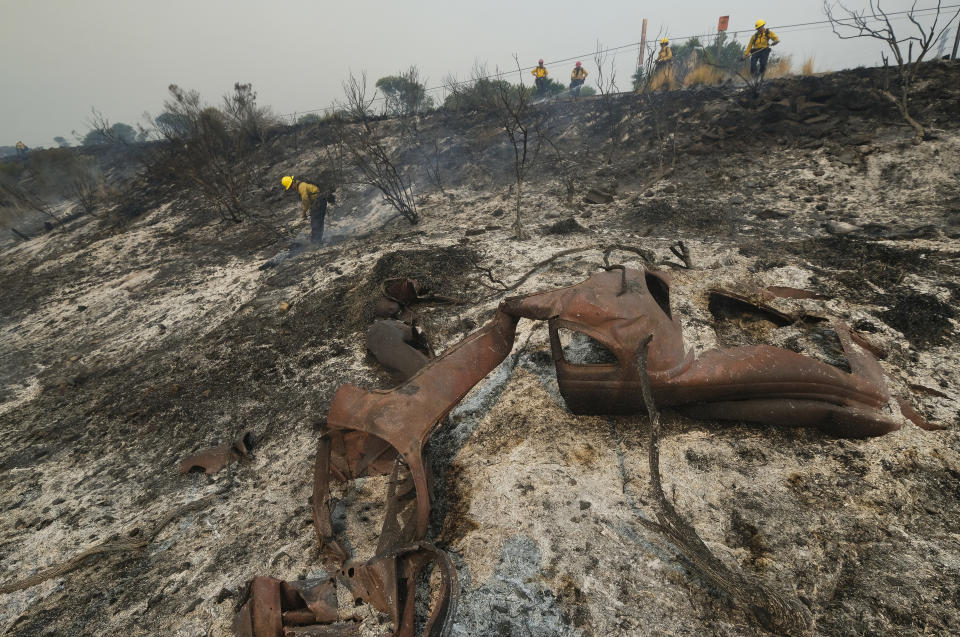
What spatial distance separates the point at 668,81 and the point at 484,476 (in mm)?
14157

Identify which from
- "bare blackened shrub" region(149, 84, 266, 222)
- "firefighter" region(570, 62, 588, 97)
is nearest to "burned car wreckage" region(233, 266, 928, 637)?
"bare blackened shrub" region(149, 84, 266, 222)

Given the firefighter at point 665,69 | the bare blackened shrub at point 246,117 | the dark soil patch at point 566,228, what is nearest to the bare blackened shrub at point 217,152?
the bare blackened shrub at point 246,117

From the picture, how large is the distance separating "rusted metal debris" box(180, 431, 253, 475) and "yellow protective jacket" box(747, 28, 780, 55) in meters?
13.0

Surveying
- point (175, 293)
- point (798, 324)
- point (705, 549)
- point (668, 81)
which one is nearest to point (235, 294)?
point (175, 293)

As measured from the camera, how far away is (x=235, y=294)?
592cm

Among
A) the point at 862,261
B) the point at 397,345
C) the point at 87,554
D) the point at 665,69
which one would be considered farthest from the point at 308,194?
the point at 665,69

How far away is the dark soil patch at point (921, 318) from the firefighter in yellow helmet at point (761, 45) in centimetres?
885

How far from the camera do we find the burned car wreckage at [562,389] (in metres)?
1.66

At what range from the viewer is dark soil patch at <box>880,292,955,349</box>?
278 cm

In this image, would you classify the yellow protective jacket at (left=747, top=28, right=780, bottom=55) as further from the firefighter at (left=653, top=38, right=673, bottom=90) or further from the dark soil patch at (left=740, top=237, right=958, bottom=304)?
the dark soil patch at (left=740, top=237, right=958, bottom=304)

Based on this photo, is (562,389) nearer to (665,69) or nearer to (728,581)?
(728,581)

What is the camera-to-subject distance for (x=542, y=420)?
2.57m

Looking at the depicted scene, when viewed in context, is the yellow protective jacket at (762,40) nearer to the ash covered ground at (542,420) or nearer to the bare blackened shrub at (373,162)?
the ash covered ground at (542,420)

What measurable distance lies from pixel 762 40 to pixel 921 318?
9918 millimetres
